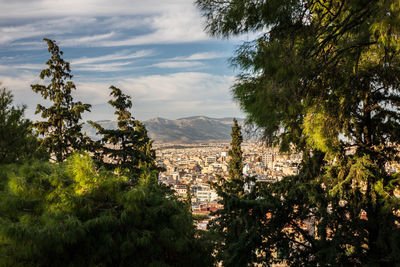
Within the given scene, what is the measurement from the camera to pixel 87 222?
11.2 feet

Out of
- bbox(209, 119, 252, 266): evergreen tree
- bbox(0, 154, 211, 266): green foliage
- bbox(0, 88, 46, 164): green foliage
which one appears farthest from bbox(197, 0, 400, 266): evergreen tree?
bbox(0, 88, 46, 164): green foliage

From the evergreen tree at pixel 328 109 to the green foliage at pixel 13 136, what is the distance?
5.98m

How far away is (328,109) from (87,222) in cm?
347

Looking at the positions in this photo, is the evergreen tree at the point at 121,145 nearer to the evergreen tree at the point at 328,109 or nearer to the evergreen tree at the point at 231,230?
the evergreen tree at the point at 231,230

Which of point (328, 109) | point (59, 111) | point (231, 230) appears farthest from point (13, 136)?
point (328, 109)

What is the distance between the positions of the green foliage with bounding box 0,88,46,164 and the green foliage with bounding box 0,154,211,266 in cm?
362

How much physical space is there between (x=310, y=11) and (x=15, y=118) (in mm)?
7651

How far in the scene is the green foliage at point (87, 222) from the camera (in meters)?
3.16

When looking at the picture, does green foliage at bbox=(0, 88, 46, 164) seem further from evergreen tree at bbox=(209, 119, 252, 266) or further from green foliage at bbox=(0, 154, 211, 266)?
evergreen tree at bbox=(209, 119, 252, 266)

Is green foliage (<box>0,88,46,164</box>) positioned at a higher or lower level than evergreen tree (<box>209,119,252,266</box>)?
higher

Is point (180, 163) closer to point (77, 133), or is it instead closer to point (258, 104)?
point (77, 133)

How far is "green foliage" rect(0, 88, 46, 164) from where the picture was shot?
7004 mm

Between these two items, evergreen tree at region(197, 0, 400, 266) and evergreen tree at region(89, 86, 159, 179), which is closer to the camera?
evergreen tree at region(197, 0, 400, 266)

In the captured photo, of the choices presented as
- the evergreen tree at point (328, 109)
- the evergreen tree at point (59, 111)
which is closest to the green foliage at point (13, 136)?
the evergreen tree at point (59, 111)
